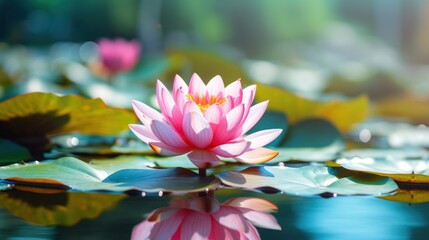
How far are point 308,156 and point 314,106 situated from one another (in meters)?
0.40

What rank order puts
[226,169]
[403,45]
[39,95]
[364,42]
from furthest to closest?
[364,42] < [403,45] < [39,95] < [226,169]

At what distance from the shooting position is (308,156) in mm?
1264

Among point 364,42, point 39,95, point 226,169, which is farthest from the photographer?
point 364,42

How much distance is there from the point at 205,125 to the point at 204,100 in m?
0.09

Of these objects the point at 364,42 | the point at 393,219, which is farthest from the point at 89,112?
the point at 364,42

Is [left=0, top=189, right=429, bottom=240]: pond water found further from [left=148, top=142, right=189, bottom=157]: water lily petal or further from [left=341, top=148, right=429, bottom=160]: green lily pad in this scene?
[left=341, top=148, right=429, bottom=160]: green lily pad

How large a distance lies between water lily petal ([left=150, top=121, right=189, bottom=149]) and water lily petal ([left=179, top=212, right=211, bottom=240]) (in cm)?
15

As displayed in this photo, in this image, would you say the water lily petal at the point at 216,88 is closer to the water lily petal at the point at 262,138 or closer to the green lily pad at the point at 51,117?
the water lily petal at the point at 262,138

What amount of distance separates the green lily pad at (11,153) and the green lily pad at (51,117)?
0.05 metres

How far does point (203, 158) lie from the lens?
964 mm

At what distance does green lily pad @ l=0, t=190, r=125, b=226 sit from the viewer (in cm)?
81

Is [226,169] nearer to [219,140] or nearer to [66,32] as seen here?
[219,140]

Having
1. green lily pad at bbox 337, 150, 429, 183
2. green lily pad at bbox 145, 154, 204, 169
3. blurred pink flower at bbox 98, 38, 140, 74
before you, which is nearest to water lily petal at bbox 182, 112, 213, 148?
green lily pad at bbox 145, 154, 204, 169

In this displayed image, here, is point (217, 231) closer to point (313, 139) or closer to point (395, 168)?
point (395, 168)
